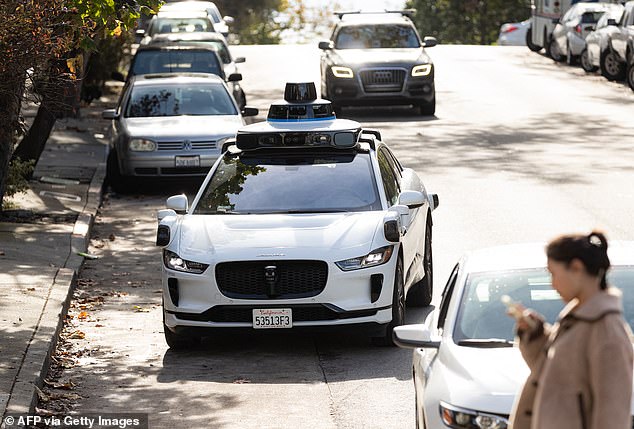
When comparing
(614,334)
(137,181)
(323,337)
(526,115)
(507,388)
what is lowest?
(526,115)

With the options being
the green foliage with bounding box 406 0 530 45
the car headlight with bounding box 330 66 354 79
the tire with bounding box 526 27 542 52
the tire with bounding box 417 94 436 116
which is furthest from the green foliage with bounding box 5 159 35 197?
the green foliage with bounding box 406 0 530 45

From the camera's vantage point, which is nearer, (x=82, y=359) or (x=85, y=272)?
(x=82, y=359)

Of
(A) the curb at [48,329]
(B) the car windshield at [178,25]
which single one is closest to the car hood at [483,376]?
(A) the curb at [48,329]

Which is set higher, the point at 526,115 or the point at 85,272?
the point at 85,272

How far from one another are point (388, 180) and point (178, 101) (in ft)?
32.6

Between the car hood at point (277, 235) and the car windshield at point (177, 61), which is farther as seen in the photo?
the car windshield at point (177, 61)

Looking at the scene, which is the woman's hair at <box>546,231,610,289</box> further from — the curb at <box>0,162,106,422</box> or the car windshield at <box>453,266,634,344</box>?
the curb at <box>0,162,106,422</box>

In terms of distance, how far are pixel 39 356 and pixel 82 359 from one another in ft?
2.41

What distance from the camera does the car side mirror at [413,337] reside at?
6945 millimetres

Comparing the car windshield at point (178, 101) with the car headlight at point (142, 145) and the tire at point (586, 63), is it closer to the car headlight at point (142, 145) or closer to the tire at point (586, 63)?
the car headlight at point (142, 145)

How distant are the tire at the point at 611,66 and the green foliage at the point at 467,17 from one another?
2945 centimetres

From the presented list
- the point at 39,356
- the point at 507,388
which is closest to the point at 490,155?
the point at 39,356

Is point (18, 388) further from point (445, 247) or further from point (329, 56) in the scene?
point (329, 56)

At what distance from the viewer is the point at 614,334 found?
14.6 feet
